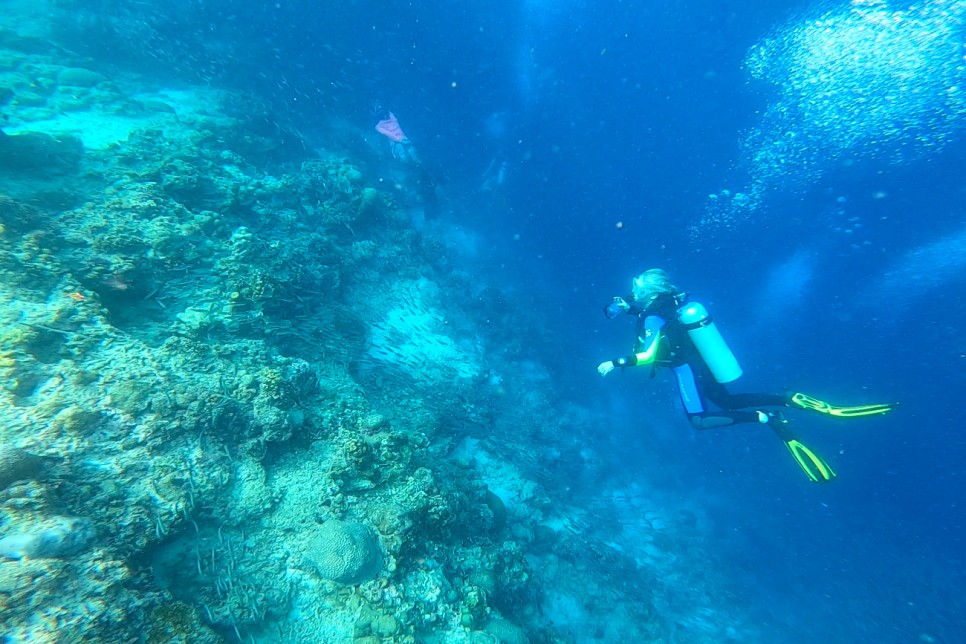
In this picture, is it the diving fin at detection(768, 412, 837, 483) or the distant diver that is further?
the distant diver

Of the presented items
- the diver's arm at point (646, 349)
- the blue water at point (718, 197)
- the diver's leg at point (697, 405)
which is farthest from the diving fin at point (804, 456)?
the blue water at point (718, 197)

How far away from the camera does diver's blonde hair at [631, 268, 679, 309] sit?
28.2 feet

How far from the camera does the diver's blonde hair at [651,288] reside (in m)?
8.60

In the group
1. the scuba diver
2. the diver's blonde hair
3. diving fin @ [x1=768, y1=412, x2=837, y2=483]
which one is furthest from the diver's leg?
the diver's blonde hair

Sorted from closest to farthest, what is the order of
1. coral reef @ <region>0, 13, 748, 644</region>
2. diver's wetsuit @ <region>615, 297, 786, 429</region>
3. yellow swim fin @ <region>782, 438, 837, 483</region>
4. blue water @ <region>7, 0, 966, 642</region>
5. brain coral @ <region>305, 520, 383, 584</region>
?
1. coral reef @ <region>0, 13, 748, 644</region>
2. brain coral @ <region>305, 520, 383, 584</region>
3. yellow swim fin @ <region>782, 438, 837, 483</region>
4. diver's wetsuit @ <region>615, 297, 786, 429</region>
5. blue water @ <region>7, 0, 966, 642</region>

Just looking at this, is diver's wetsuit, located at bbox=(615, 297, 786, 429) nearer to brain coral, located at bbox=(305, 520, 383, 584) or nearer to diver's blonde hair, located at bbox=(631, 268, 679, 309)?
diver's blonde hair, located at bbox=(631, 268, 679, 309)

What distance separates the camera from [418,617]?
192 inches

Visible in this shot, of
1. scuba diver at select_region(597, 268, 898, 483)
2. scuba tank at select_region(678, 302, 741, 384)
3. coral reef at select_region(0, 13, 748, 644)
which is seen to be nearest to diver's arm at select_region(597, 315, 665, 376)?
scuba diver at select_region(597, 268, 898, 483)

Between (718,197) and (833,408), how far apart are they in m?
28.7

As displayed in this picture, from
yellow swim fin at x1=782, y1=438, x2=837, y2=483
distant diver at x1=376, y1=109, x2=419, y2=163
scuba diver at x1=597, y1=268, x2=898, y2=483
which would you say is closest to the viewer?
yellow swim fin at x1=782, y1=438, x2=837, y2=483

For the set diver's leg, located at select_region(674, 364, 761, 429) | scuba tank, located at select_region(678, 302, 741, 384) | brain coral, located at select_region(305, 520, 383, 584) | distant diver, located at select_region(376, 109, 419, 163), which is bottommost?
brain coral, located at select_region(305, 520, 383, 584)

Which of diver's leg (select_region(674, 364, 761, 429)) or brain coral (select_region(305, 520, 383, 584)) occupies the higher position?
diver's leg (select_region(674, 364, 761, 429))

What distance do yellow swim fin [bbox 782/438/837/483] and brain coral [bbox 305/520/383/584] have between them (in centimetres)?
870

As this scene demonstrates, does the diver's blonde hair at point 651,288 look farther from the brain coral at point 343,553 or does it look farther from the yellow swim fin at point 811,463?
the brain coral at point 343,553
